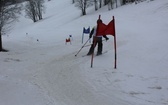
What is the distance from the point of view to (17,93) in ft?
23.7

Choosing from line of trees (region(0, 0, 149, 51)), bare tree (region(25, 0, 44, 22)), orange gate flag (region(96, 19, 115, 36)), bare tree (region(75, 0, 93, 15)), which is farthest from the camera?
bare tree (region(25, 0, 44, 22))

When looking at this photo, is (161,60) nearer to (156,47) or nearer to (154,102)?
(156,47)

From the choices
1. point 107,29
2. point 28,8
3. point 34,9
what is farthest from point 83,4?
point 107,29

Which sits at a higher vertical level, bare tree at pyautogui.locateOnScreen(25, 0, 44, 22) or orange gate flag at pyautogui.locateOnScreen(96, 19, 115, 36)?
bare tree at pyautogui.locateOnScreen(25, 0, 44, 22)

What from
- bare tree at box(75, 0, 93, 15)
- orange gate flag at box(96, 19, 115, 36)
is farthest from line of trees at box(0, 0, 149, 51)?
orange gate flag at box(96, 19, 115, 36)

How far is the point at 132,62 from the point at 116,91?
11.6 ft

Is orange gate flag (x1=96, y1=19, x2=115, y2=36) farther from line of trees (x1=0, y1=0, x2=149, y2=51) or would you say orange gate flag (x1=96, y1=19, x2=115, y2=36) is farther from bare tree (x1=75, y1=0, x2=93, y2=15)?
bare tree (x1=75, y1=0, x2=93, y2=15)

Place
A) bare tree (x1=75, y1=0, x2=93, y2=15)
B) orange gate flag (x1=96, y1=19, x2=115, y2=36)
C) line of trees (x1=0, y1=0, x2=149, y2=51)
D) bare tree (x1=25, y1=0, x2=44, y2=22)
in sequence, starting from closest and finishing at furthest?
orange gate flag (x1=96, y1=19, x2=115, y2=36) < line of trees (x1=0, y1=0, x2=149, y2=51) < bare tree (x1=75, y1=0, x2=93, y2=15) < bare tree (x1=25, y1=0, x2=44, y2=22)

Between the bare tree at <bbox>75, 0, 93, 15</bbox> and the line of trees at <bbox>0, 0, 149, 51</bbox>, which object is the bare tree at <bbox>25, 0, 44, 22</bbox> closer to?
the line of trees at <bbox>0, 0, 149, 51</bbox>

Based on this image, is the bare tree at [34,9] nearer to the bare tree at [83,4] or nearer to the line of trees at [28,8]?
the line of trees at [28,8]

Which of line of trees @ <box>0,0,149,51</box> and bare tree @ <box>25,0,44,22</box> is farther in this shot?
bare tree @ <box>25,0,44,22</box>

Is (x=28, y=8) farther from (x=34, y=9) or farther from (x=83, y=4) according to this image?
(x=83, y=4)

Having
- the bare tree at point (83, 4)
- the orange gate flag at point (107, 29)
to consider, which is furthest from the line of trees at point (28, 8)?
the orange gate flag at point (107, 29)

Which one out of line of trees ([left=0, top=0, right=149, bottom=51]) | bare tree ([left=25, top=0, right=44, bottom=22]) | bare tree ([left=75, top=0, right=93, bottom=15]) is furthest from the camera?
bare tree ([left=25, top=0, right=44, bottom=22])
